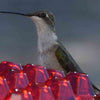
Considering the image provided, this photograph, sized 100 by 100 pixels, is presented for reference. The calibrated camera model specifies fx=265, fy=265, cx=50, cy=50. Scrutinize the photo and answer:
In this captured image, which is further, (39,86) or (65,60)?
(65,60)

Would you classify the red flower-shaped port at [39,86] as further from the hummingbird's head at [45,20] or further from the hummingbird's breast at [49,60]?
the hummingbird's head at [45,20]

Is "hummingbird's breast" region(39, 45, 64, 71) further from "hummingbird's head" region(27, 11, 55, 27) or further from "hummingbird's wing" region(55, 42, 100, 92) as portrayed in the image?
"hummingbird's head" region(27, 11, 55, 27)

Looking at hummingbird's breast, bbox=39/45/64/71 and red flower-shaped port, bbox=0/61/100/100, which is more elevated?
red flower-shaped port, bbox=0/61/100/100

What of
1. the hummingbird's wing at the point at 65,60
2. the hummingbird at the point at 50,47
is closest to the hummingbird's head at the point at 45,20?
A: the hummingbird at the point at 50,47

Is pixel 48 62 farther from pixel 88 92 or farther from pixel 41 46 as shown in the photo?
pixel 88 92

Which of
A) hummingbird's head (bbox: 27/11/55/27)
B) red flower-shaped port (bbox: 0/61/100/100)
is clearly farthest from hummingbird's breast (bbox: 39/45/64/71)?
red flower-shaped port (bbox: 0/61/100/100)

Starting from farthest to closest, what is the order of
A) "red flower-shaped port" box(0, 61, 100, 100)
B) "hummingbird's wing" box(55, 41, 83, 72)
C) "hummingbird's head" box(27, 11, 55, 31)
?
"hummingbird's head" box(27, 11, 55, 31)
"hummingbird's wing" box(55, 41, 83, 72)
"red flower-shaped port" box(0, 61, 100, 100)

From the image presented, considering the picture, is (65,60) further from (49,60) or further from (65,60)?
(49,60)

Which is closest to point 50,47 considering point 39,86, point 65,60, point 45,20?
point 65,60
